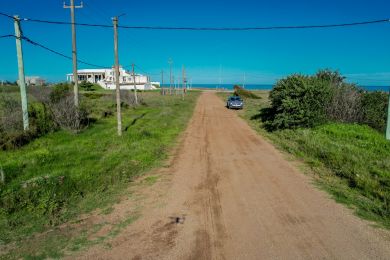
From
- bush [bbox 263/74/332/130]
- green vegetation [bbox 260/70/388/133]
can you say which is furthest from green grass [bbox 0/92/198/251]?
green vegetation [bbox 260/70/388/133]

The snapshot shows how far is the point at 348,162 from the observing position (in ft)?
35.8

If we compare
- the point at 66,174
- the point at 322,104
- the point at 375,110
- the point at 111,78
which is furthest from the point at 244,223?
the point at 111,78

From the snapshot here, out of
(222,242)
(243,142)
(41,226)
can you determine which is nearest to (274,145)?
(243,142)

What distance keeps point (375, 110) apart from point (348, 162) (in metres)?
12.3

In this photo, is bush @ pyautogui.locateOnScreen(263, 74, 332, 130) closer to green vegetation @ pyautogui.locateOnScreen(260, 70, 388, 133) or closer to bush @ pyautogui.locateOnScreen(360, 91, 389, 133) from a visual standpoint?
green vegetation @ pyautogui.locateOnScreen(260, 70, 388, 133)

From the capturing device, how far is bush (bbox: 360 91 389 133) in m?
20.7

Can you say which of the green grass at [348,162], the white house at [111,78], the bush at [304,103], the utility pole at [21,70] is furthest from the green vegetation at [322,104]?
the white house at [111,78]

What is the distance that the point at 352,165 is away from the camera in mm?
10594

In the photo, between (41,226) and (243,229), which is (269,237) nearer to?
(243,229)

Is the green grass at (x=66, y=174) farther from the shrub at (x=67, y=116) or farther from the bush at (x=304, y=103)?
the bush at (x=304, y=103)

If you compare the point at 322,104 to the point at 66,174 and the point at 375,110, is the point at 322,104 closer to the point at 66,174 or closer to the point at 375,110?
the point at 375,110

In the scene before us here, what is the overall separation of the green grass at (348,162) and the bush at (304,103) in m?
0.73

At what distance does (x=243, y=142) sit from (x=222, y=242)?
10.5m

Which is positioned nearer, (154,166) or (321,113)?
(154,166)
